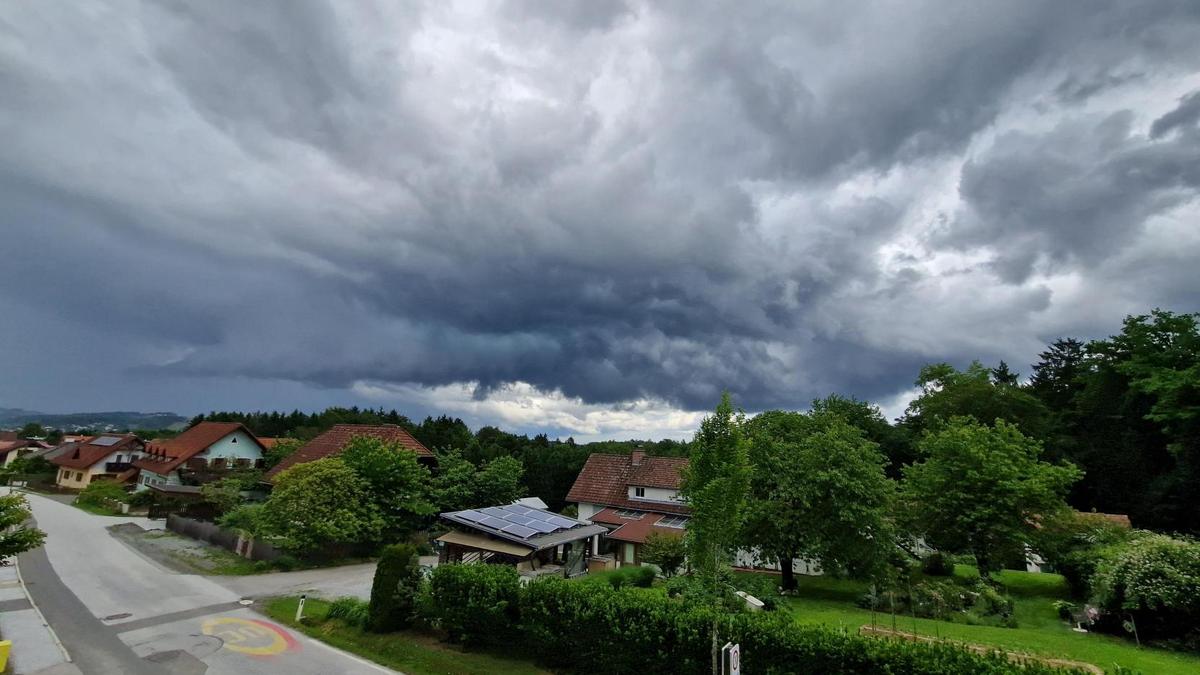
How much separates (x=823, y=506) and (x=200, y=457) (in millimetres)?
A: 60251

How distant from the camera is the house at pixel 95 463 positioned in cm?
6538

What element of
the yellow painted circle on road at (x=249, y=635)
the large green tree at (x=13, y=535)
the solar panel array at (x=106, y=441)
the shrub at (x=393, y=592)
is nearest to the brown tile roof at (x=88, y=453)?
the solar panel array at (x=106, y=441)

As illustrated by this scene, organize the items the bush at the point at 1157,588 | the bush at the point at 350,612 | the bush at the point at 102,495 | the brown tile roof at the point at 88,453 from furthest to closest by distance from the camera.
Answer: the brown tile roof at the point at 88,453 → the bush at the point at 102,495 → the bush at the point at 350,612 → the bush at the point at 1157,588

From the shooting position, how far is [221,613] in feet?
63.9

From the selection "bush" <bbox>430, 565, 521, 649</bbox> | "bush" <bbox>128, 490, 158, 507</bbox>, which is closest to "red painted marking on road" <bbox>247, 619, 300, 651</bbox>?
"bush" <bbox>430, 565, 521, 649</bbox>

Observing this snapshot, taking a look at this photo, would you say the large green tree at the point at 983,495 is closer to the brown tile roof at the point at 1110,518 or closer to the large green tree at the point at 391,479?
the brown tile roof at the point at 1110,518

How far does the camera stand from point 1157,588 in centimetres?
1727

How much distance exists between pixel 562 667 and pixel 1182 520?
49641mm

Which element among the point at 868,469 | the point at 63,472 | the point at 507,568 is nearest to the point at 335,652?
the point at 507,568

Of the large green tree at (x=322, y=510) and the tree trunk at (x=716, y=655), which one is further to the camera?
the large green tree at (x=322, y=510)

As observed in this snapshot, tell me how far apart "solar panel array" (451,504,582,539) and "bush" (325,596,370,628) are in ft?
27.5

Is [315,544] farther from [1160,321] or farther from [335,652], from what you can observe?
[1160,321]

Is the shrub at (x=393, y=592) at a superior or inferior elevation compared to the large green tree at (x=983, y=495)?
inferior

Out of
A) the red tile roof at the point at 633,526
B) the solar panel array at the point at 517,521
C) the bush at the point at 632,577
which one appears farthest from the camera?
the red tile roof at the point at 633,526
